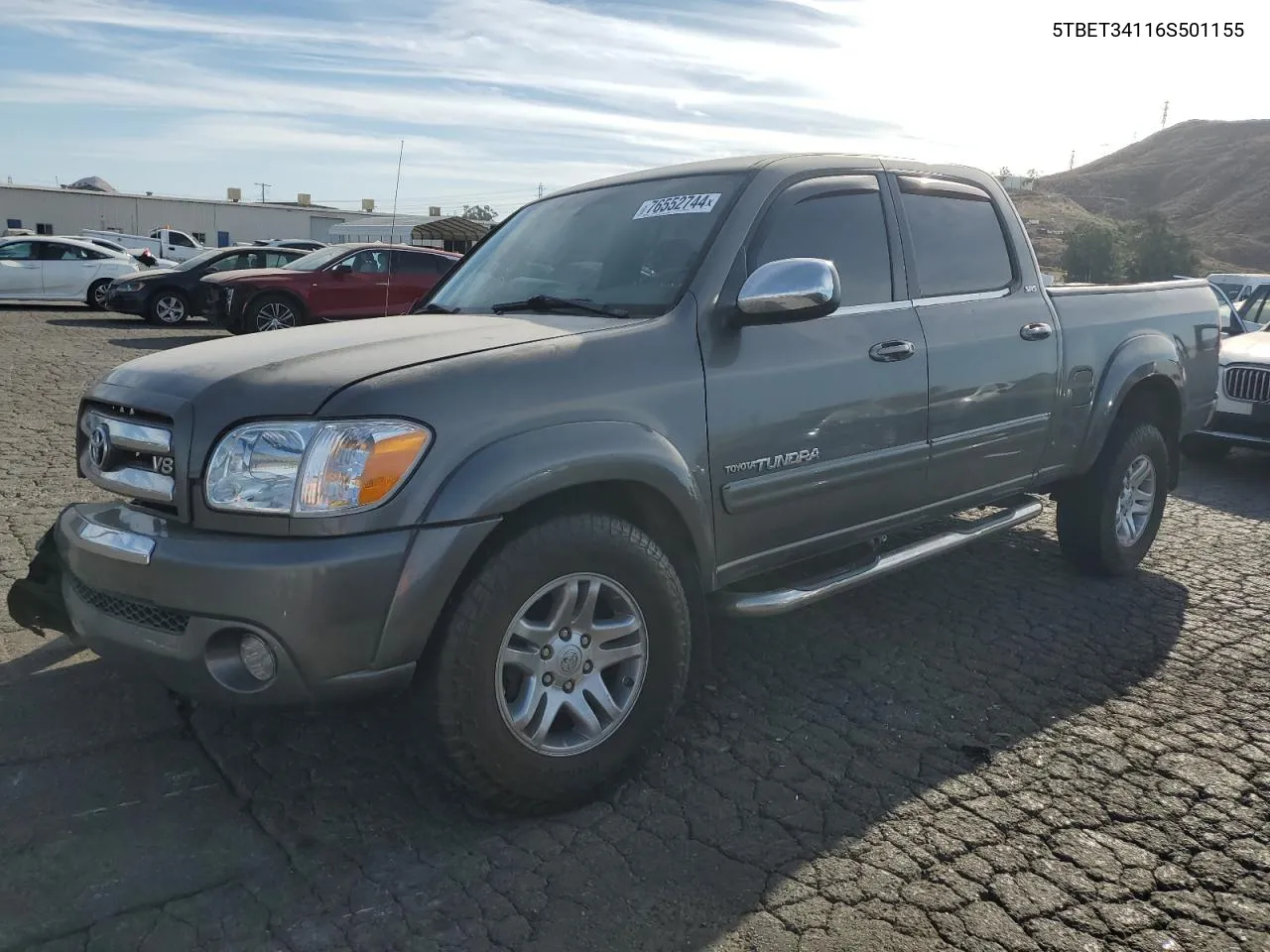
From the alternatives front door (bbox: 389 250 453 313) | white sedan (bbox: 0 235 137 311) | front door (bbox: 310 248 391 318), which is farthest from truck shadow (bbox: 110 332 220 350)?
white sedan (bbox: 0 235 137 311)

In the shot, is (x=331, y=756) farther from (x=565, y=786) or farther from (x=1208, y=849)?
(x=1208, y=849)

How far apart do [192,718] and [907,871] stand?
2331 mm

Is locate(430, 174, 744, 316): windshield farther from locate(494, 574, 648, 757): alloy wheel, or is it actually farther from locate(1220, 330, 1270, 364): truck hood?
locate(1220, 330, 1270, 364): truck hood

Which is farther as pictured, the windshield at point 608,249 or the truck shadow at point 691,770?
the windshield at point 608,249

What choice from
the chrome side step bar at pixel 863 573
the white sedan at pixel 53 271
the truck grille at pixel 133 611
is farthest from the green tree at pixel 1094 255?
the truck grille at pixel 133 611

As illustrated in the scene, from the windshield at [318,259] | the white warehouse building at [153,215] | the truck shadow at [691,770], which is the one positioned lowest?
the truck shadow at [691,770]

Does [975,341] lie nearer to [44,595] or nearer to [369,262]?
[44,595]

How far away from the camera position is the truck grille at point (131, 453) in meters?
2.77

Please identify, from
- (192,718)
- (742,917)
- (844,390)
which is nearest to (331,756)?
(192,718)

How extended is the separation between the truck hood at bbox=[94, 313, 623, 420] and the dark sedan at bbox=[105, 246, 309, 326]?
14499 mm

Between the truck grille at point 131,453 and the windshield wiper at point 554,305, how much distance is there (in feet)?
4.29

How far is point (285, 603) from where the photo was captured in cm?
250

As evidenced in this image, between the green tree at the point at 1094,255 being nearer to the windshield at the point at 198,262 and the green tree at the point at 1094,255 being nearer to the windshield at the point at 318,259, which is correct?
the windshield at the point at 318,259

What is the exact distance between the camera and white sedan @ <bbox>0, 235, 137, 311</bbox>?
61.0 feet
